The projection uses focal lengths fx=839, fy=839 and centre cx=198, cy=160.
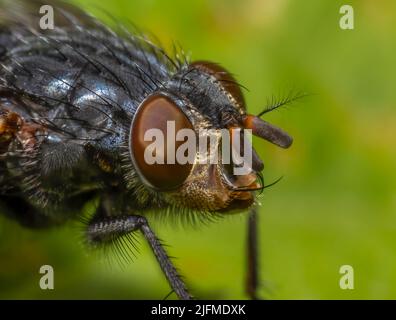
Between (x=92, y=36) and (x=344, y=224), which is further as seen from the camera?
(x=344, y=224)

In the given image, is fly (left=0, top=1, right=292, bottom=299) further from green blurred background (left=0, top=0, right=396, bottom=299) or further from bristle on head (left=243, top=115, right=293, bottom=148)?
green blurred background (left=0, top=0, right=396, bottom=299)

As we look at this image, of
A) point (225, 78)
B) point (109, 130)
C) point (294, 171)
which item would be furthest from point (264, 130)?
point (294, 171)

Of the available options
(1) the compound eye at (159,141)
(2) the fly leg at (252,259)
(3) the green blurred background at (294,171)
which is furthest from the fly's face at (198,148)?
(3) the green blurred background at (294,171)

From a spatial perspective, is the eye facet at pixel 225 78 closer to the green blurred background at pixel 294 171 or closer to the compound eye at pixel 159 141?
the compound eye at pixel 159 141

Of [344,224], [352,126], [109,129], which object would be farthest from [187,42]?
[109,129]

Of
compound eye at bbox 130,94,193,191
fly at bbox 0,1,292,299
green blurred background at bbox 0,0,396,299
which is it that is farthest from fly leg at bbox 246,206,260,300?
compound eye at bbox 130,94,193,191

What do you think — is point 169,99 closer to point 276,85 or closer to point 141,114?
point 141,114

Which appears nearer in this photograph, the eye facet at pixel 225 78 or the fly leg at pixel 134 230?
the fly leg at pixel 134 230
